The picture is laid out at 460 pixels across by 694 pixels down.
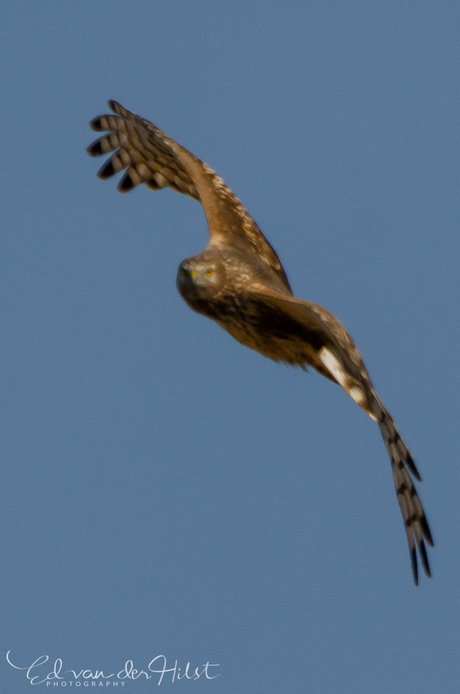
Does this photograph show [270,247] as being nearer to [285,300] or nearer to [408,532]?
[285,300]

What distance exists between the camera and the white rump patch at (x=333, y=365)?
6160 mm

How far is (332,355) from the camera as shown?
6.34 meters

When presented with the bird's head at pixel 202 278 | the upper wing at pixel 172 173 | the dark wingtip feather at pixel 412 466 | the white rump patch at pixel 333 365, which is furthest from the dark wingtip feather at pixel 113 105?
the dark wingtip feather at pixel 412 466

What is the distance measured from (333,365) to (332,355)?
51 millimetres

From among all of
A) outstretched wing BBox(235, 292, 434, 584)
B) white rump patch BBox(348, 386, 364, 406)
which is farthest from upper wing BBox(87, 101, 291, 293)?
white rump patch BBox(348, 386, 364, 406)

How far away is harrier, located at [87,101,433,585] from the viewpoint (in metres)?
5.83

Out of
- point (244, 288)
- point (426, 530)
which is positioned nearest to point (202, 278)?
point (244, 288)

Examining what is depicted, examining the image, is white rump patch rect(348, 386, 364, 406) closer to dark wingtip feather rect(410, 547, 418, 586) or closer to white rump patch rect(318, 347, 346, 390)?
white rump patch rect(318, 347, 346, 390)

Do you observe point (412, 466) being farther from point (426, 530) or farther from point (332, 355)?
point (332, 355)

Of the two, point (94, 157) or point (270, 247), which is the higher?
point (94, 157)

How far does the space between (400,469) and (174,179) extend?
10.5ft

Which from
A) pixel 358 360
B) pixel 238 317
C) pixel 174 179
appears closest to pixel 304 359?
pixel 238 317

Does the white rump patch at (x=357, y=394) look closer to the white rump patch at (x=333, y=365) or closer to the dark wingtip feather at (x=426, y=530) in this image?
the white rump patch at (x=333, y=365)

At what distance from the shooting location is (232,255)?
709 cm
